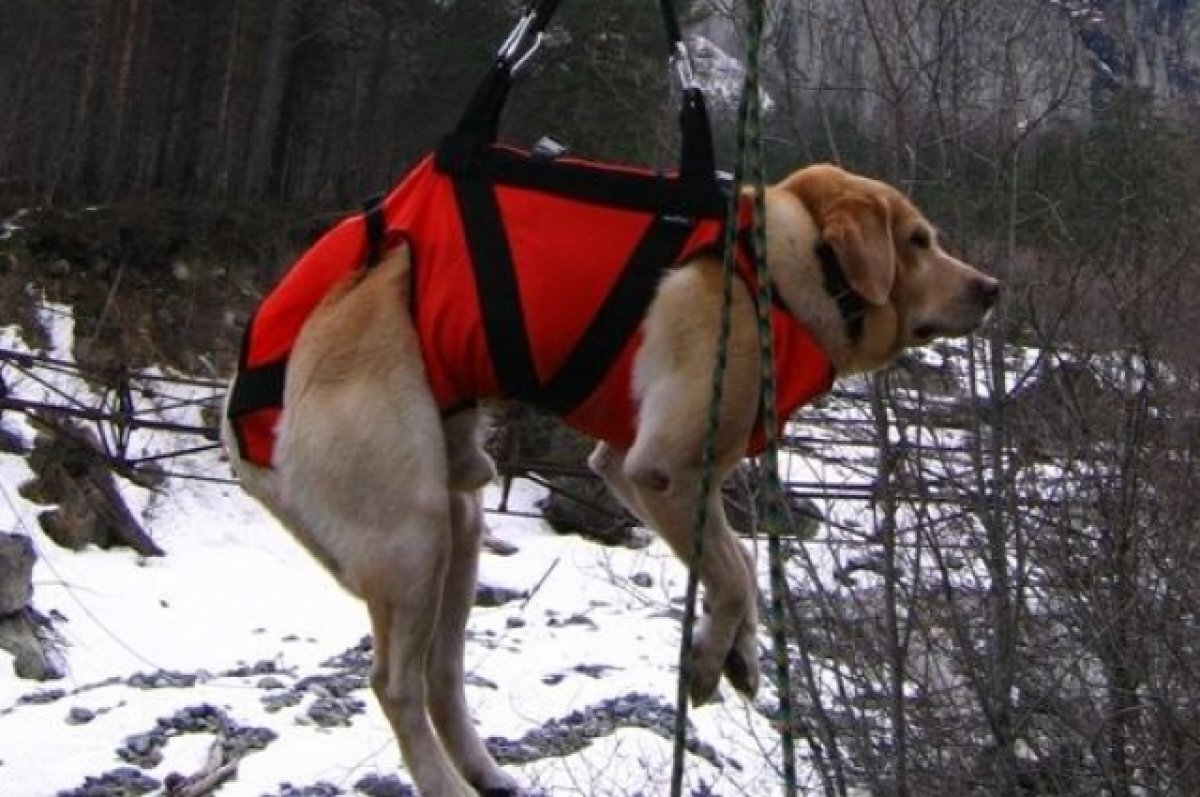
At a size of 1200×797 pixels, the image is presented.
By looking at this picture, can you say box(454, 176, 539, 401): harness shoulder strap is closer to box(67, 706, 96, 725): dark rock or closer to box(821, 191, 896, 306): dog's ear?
box(821, 191, 896, 306): dog's ear

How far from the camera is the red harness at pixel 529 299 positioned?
2.64 metres

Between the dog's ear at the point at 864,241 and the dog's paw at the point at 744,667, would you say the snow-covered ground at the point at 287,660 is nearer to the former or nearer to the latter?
the dog's paw at the point at 744,667

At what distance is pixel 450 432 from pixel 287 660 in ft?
35.7

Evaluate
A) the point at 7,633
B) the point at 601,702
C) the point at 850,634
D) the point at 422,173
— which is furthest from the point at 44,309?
the point at 422,173

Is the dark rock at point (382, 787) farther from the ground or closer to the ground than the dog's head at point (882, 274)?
closer to the ground

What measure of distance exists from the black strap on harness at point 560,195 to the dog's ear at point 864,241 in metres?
0.23

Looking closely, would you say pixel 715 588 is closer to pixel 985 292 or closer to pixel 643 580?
pixel 985 292

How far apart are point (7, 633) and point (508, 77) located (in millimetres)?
11380

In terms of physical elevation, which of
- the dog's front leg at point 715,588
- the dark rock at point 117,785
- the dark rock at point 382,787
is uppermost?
the dog's front leg at point 715,588

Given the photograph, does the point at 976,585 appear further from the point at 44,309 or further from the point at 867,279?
the point at 44,309

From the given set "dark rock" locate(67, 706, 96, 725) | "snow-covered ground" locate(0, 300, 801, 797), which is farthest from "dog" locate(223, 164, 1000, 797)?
"dark rock" locate(67, 706, 96, 725)

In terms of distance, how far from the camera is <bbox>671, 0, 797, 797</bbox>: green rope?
2.05m

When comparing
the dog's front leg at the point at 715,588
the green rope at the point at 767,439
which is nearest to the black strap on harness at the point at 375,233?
the dog's front leg at the point at 715,588

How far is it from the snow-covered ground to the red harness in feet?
7.90
